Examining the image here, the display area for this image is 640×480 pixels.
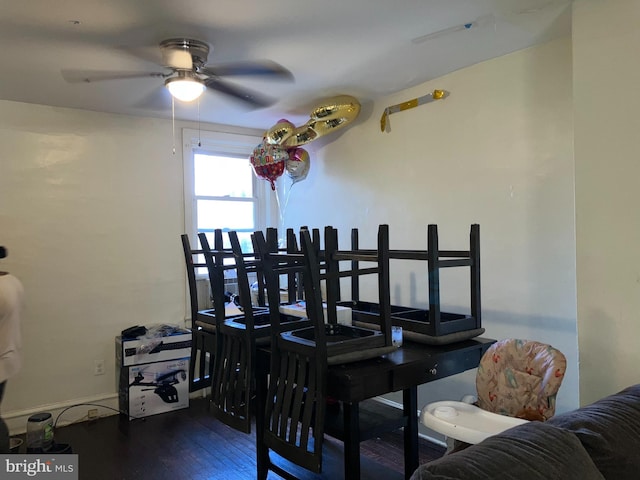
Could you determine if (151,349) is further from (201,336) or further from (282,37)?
(282,37)

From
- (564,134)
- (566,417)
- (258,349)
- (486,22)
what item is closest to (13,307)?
(258,349)

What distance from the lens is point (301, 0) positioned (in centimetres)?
225

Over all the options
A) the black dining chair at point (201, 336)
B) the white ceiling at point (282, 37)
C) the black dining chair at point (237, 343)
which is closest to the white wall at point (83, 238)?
the white ceiling at point (282, 37)

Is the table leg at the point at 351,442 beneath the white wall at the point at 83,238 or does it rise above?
beneath

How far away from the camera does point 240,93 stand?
11.2 feet

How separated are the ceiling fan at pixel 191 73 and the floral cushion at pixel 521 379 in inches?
81.1

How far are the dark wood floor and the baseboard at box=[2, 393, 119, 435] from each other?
98mm

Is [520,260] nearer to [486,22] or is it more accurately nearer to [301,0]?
[486,22]

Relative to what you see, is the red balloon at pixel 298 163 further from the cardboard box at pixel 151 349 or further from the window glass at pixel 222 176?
the cardboard box at pixel 151 349

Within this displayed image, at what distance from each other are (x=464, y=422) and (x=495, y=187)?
1.80 m

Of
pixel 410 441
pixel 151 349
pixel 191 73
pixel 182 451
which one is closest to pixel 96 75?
pixel 191 73

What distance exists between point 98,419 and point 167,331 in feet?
2.89

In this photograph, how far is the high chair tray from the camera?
1.70 meters

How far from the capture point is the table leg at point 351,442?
2.20 m
